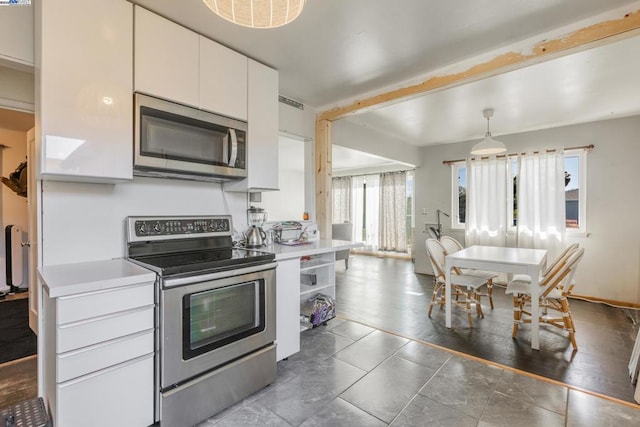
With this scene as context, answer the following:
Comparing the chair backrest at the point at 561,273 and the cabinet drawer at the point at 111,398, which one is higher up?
the chair backrest at the point at 561,273

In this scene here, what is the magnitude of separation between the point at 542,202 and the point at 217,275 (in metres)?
4.83

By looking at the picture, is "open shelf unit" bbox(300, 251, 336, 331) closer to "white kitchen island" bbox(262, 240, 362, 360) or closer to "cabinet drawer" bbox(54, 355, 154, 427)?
"white kitchen island" bbox(262, 240, 362, 360)

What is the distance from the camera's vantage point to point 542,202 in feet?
14.7

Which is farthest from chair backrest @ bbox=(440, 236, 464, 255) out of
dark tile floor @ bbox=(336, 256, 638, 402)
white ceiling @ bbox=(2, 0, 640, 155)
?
white ceiling @ bbox=(2, 0, 640, 155)

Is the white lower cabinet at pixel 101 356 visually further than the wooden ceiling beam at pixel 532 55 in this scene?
No

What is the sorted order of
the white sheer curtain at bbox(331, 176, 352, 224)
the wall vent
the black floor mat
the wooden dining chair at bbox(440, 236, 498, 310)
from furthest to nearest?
the white sheer curtain at bbox(331, 176, 352, 224) → the wooden dining chair at bbox(440, 236, 498, 310) → the wall vent → the black floor mat

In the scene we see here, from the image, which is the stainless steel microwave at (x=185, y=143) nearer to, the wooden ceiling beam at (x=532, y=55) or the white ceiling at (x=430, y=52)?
the white ceiling at (x=430, y=52)

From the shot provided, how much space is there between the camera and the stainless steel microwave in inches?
69.2

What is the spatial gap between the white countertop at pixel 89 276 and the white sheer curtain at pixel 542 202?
510 cm

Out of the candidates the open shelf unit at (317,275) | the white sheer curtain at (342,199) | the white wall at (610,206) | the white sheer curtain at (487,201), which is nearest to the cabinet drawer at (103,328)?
the open shelf unit at (317,275)

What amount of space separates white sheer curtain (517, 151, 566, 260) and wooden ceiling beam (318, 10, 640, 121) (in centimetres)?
298

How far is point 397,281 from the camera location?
5062mm

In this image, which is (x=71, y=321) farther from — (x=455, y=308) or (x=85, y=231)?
(x=455, y=308)

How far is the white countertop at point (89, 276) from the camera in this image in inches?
48.4
